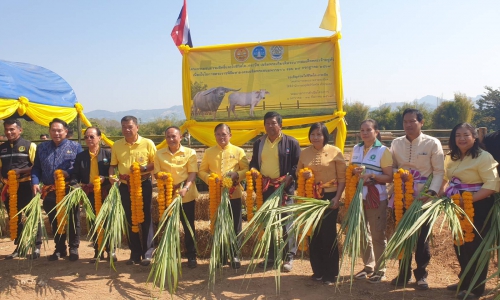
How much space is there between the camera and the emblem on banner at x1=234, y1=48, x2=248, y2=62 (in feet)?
20.7

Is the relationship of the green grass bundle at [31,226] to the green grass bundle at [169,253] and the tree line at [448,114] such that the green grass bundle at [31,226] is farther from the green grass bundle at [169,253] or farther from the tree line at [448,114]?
the tree line at [448,114]

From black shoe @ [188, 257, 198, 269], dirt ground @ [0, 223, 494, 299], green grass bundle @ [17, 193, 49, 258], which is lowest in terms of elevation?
dirt ground @ [0, 223, 494, 299]

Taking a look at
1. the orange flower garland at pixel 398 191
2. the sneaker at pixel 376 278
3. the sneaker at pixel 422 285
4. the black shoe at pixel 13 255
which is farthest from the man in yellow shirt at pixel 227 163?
the black shoe at pixel 13 255

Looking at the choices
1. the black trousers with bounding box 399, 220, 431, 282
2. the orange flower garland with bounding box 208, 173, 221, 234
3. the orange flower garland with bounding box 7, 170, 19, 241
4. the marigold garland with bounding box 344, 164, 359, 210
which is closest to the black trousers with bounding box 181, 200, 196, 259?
the orange flower garland with bounding box 208, 173, 221, 234

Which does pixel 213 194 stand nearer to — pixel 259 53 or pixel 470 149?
pixel 470 149

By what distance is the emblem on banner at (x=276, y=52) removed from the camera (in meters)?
6.20

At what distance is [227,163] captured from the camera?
13.6 feet

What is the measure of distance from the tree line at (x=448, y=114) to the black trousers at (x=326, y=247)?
958 inches

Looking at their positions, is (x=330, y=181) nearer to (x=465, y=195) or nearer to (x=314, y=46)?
(x=465, y=195)

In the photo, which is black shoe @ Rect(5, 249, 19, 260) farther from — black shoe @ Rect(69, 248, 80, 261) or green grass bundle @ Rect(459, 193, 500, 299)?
green grass bundle @ Rect(459, 193, 500, 299)

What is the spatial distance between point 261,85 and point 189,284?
3.50m

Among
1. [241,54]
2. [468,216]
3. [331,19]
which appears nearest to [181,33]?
[241,54]

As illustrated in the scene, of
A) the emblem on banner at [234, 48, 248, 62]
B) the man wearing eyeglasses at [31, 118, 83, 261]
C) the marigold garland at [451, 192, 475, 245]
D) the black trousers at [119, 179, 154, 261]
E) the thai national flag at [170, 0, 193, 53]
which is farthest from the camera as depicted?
the thai national flag at [170, 0, 193, 53]

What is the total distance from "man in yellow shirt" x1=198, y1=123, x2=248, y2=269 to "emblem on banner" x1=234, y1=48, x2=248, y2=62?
8.12 feet
